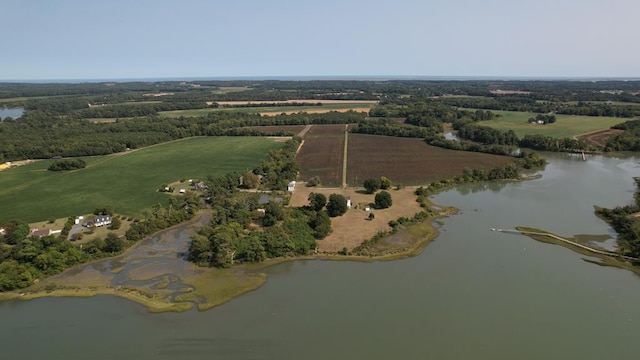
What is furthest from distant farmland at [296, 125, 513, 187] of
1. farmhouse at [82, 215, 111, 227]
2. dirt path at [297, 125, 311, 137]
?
farmhouse at [82, 215, 111, 227]

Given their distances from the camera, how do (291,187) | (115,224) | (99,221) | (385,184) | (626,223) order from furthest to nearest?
1. (291,187)
2. (385,184)
3. (99,221)
4. (115,224)
5. (626,223)

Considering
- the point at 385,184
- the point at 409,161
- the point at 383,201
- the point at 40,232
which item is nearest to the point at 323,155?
the point at 409,161

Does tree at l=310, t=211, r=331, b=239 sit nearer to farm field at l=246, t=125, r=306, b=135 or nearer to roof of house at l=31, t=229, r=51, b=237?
roof of house at l=31, t=229, r=51, b=237

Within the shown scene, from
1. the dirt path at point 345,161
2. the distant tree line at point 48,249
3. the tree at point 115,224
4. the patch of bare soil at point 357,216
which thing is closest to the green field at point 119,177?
the tree at point 115,224

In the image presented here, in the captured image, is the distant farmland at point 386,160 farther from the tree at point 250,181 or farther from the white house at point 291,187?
the tree at point 250,181

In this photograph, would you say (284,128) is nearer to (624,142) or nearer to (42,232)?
(42,232)

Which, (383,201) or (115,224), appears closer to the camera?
(115,224)
